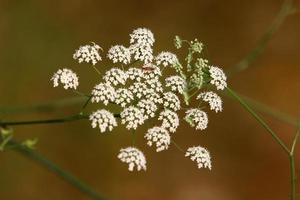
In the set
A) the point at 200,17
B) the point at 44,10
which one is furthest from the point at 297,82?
the point at 44,10

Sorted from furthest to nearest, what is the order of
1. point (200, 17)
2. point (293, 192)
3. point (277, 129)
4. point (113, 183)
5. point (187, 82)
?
point (200, 17)
point (277, 129)
point (113, 183)
point (187, 82)
point (293, 192)

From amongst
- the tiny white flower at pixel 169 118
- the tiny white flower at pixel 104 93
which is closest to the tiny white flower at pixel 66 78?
the tiny white flower at pixel 104 93

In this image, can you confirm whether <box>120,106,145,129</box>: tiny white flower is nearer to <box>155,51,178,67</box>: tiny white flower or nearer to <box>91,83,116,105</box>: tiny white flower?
<box>91,83,116,105</box>: tiny white flower

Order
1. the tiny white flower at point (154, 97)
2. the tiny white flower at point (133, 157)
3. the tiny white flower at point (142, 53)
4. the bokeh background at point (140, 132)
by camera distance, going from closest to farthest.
→ 1. the tiny white flower at point (133, 157)
2. the tiny white flower at point (154, 97)
3. the tiny white flower at point (142, 53)
4. the bokeh background at point (140, 132)

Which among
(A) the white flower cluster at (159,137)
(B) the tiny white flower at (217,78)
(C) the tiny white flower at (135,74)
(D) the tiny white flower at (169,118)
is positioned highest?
(B) the tiny white flower at (217,78)

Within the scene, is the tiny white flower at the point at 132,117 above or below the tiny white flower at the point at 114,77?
below

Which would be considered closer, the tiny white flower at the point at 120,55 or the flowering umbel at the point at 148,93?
the flowering umbel at the point at 148,93

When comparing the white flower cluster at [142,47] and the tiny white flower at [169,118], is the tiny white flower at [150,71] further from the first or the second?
the tiny white flower at [169,118]

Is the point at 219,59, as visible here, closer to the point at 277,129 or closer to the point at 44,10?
the point at 277,129
